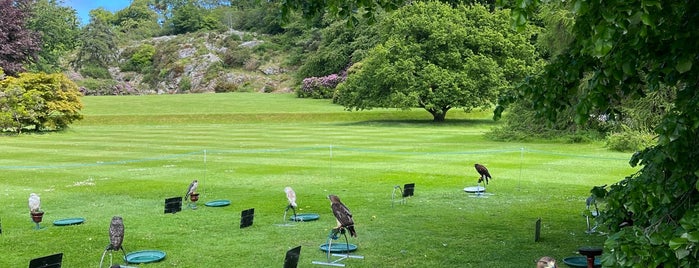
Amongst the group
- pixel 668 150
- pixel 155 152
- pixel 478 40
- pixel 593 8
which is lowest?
pixel 155 152

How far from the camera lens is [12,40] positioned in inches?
2092

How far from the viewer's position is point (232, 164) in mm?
24703

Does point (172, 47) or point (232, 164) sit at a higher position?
point (172, 47)

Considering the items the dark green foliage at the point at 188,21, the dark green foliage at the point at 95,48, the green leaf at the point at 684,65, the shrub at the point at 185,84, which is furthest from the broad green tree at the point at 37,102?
the dark green foliage at the point at 188,21

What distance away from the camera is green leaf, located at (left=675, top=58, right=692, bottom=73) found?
516cm

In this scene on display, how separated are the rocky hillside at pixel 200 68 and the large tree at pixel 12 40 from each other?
38.2 metres

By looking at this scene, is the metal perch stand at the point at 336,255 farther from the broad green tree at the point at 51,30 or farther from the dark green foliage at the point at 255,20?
the dark green foliage at the point at 255,20

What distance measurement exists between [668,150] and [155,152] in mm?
27199

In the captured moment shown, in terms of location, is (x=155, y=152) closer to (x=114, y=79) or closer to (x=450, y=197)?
(x=450, y=197)

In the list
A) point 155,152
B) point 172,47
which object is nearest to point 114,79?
point 172,47

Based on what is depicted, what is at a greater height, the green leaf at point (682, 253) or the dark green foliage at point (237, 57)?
the dark green foliage at point (237, 57)

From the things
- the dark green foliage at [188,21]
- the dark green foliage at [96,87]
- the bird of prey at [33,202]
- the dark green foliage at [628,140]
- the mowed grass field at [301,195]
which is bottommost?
the mowed grass field at [301,195]

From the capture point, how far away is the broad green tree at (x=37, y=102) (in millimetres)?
42750

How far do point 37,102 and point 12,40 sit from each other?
13156 mm
